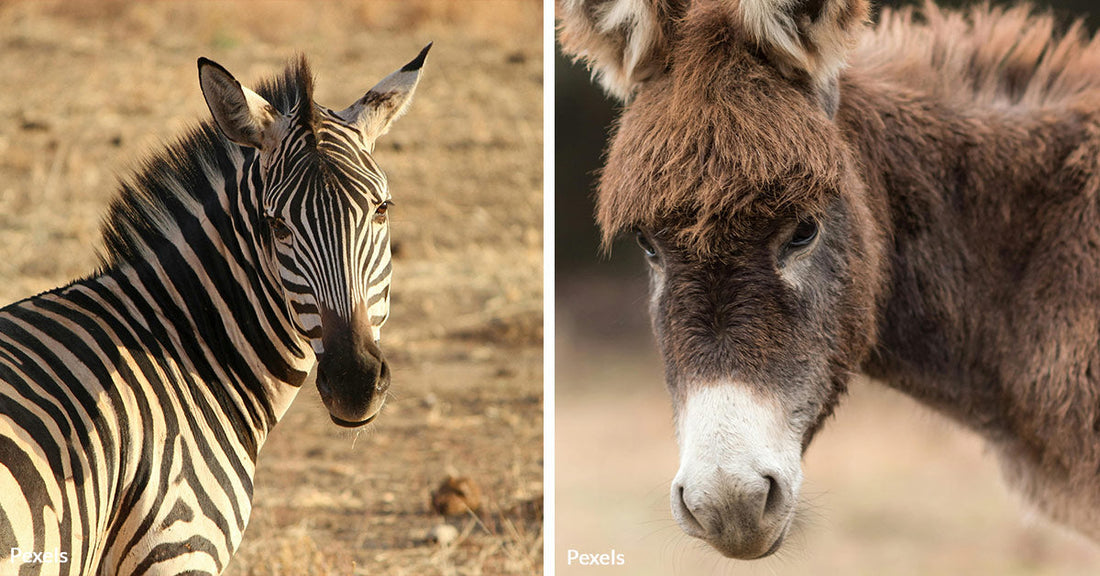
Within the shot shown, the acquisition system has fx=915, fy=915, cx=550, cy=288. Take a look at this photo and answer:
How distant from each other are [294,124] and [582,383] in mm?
5724

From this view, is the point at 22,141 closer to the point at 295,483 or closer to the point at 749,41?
the point at 295,483

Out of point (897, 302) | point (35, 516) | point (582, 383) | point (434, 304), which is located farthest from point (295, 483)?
point (582, 383)

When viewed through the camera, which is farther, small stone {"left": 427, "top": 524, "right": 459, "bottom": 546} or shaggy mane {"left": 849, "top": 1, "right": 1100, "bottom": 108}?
small stone {"left": 427, "top": 524, "right": 459, "bottom": 546}

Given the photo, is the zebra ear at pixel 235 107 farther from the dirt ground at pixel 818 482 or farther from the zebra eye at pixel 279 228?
the dirt ground at pixel 818 482

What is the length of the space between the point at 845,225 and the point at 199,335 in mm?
1650

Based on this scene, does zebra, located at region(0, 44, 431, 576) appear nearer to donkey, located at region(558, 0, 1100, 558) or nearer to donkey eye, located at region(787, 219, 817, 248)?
donkey, located at region(558, 0, 1100, 558)

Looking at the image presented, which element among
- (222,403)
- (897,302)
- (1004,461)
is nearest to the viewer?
(222,403)

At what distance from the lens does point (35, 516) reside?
75.6 inches

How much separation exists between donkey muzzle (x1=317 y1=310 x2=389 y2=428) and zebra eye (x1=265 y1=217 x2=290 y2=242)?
0.28 meters

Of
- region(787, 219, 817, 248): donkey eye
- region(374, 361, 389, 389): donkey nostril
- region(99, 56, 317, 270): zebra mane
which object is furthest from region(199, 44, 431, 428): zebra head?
region(787, 219, 817, 248): donkey eye

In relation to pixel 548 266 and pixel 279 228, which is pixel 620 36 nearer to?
pixel 548 266

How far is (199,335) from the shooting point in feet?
7.70

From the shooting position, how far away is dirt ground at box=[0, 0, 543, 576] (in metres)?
4.76

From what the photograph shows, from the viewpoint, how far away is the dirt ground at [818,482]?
5.48 meters
